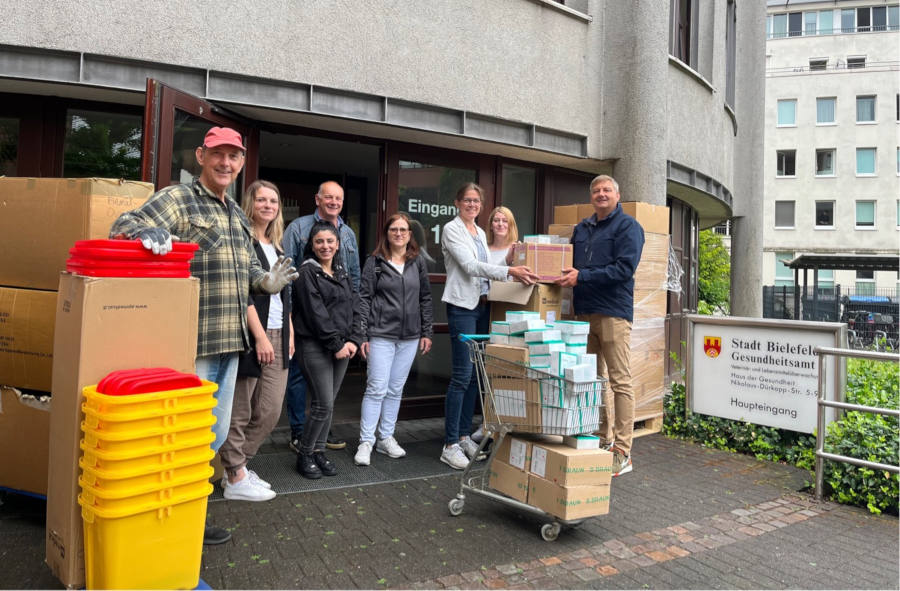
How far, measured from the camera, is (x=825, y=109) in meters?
43.5

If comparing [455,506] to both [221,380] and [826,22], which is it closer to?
[221,380]

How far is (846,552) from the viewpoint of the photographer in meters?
3.97

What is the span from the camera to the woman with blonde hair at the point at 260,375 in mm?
4379

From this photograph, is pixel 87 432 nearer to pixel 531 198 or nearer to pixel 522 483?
pixel 522 483

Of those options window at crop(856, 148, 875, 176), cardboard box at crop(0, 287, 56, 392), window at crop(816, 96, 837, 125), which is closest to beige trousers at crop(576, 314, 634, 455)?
cardboard box at crop(0, 287, 56, 392)

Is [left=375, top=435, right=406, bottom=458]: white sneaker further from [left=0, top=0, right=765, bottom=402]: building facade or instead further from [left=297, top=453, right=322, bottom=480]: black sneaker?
[left=0, top=0, right=765, bottom=402]: building facade

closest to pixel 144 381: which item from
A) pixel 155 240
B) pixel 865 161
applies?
pixel 155 240

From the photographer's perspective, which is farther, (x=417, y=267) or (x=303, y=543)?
(x=417, y=267)

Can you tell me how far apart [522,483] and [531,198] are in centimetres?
486

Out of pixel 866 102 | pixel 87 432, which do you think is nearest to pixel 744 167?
pixel 87 432

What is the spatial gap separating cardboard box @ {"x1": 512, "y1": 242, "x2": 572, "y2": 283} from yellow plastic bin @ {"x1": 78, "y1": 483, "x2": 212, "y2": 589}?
3370mm

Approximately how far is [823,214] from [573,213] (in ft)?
141

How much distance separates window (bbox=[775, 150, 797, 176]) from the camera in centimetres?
4394

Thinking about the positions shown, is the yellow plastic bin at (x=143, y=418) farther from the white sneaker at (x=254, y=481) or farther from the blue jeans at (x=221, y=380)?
the white sneaker at (x=254, y=481)
